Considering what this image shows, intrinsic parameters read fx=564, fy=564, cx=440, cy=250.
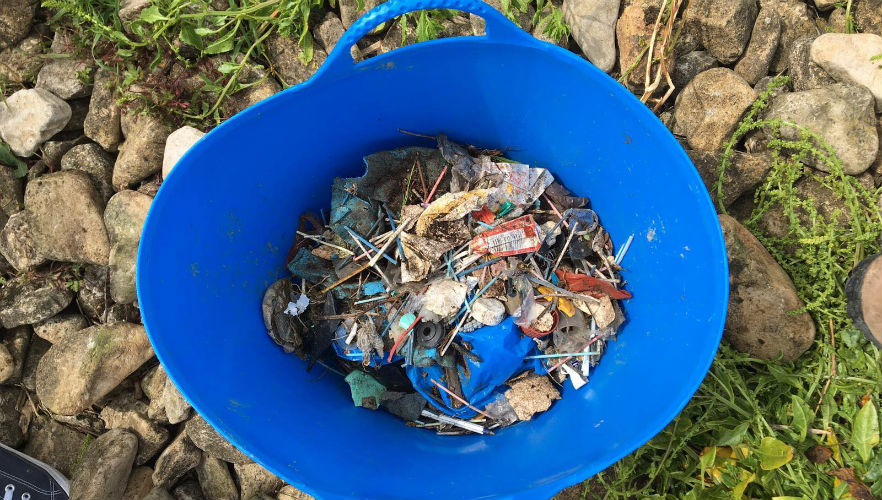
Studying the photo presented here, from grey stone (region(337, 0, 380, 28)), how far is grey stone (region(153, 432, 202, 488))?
1.53 m

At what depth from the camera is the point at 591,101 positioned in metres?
1.38

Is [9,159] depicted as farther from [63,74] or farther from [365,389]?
A: [365,389]

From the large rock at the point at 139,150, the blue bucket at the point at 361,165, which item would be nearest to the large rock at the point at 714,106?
the blue bucket at the point at 361,165

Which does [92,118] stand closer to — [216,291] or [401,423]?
[216,291]

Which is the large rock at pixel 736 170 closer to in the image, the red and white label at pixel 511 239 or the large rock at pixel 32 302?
the red and white label at pixel 511 239

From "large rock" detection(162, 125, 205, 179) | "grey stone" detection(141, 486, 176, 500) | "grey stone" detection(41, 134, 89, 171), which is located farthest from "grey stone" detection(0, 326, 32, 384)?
"large rock" detection(162, 125, 205, 179)

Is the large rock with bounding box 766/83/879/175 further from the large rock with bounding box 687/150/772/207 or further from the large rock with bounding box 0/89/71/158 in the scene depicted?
the large rock with bounding box 0/89/71/158

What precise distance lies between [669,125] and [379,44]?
101 centimetres

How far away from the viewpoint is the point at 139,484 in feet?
6.51

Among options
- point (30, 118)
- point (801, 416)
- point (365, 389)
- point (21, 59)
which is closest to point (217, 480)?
point (365, 389)

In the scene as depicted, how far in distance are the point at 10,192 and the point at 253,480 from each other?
137cm

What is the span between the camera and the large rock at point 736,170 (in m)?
1.75

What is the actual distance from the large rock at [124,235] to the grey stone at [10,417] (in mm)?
582

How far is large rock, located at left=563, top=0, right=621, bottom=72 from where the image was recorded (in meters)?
1.82
